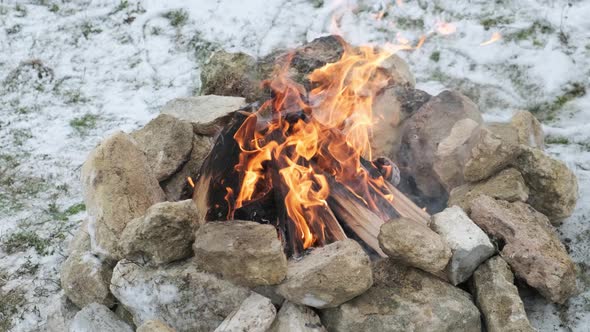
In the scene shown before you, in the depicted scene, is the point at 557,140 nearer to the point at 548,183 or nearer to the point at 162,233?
the point at 548,183

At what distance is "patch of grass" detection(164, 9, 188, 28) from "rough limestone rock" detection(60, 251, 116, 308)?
4457 millimetres

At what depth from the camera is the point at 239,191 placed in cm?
396

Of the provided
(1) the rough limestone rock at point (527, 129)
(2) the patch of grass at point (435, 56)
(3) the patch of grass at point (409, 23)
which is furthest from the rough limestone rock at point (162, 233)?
(3) the patch of grass at point (409, 23)

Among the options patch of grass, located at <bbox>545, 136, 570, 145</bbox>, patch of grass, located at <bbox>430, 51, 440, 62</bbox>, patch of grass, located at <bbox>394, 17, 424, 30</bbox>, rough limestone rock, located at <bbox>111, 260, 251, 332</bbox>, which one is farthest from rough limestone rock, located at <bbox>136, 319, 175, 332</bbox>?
patch of grass, located at <bbox>394, 17, 424, 30</bbox>

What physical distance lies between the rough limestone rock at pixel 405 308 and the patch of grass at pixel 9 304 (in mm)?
2544

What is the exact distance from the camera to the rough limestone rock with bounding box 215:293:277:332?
3190 millimetres

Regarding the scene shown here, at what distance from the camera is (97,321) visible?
3711mm

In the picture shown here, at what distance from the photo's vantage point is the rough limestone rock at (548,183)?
3.90m

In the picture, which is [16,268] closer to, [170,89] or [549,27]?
[170,89]

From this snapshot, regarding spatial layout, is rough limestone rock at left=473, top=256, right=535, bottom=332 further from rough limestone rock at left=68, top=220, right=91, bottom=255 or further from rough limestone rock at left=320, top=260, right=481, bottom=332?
rough limestone rock at left=68, top=220, right=91, bottom=255

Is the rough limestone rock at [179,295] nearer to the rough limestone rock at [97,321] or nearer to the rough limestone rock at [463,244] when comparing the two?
the rough limestone rock at [97,321]

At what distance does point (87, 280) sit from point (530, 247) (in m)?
2.80

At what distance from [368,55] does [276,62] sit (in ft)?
2.71

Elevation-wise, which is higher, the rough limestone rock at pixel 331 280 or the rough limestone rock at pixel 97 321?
the rough limestone rock at pixel 331 280
